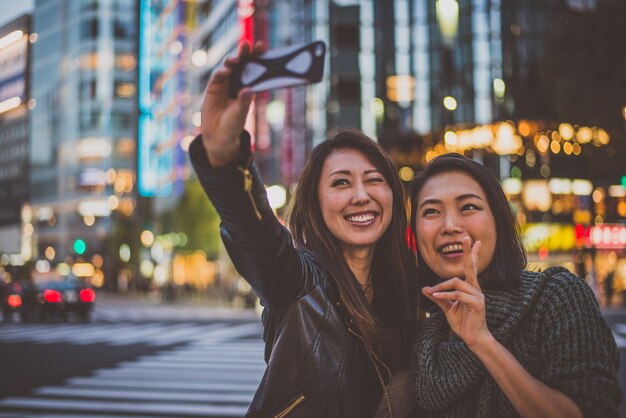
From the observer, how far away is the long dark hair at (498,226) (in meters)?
2.39

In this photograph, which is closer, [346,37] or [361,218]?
[361,218]

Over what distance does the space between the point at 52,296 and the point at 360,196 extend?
23390 millimetres

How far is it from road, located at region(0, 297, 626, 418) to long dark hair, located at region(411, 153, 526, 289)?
570 cm

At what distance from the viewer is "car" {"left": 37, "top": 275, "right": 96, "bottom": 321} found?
76.5 ft

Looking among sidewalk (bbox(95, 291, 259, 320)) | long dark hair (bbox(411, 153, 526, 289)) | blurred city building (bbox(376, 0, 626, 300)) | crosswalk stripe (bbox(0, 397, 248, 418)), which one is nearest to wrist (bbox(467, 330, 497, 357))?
long dark hair (bbox(411, 153, 526, 289))

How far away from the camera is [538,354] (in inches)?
85.3

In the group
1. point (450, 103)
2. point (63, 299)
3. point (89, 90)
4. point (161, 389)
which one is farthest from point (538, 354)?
point (89, 90)

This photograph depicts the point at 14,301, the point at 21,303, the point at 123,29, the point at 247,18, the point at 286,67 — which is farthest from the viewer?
the point at 123,29

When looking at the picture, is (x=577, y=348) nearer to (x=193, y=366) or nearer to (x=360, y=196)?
(x=360, y=196)

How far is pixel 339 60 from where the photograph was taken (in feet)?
145

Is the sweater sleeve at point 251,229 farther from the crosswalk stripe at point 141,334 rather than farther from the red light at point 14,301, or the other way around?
the red light at point 14,301

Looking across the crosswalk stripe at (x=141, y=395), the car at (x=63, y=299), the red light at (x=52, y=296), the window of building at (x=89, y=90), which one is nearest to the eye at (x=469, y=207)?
the crosswalk stripe at (x=141, y=395)

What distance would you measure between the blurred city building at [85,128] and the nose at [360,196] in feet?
259

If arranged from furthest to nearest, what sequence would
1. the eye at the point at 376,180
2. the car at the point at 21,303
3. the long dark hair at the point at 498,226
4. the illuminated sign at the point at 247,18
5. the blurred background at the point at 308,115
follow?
the illuminated sign at the point at 247,18 → the car at the point at 21,303 → the blurred background at the point at 308,115 → the eye at the point at 376,180 → the long dark hair at the point at 498,226
